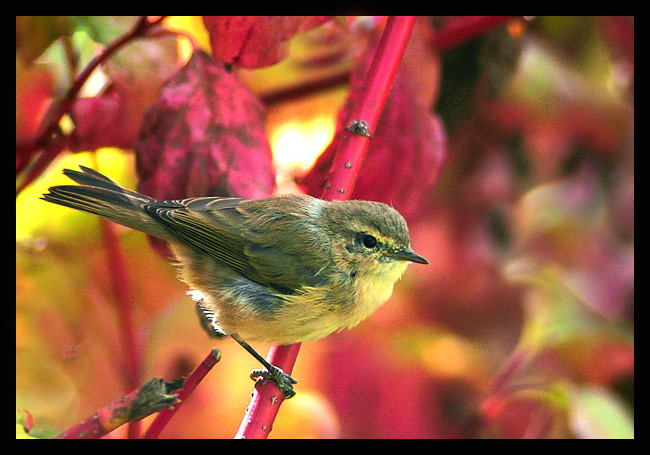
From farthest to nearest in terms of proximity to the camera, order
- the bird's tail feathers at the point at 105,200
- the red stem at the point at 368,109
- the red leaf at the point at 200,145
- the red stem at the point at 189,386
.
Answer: the bird's tail feathers at the point at 105,200 → the red leaf at the point at 200,145 → the red stem at the point at 368,109 → the red stem at the point at 189,386

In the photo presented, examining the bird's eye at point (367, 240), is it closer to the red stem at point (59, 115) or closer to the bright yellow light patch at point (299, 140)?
the bright yellow light patch at point (299, 140)

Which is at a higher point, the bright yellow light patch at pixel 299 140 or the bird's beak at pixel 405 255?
the bright yellow light patch at pixel 299 140

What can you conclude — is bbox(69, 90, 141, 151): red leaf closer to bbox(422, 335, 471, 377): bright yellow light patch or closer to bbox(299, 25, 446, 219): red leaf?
bbox(299, 25, 446, 219): red leaf

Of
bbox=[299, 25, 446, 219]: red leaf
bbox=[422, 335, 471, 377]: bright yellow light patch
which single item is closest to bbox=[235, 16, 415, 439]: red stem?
bbox=[299, 25, 446, 219]: red leaf

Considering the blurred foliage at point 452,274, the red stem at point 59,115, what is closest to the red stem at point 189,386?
the blurred foliage at point 452,274

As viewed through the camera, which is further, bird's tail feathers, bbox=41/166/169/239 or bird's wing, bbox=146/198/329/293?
bird's wing, bbox=146/198/329/293
